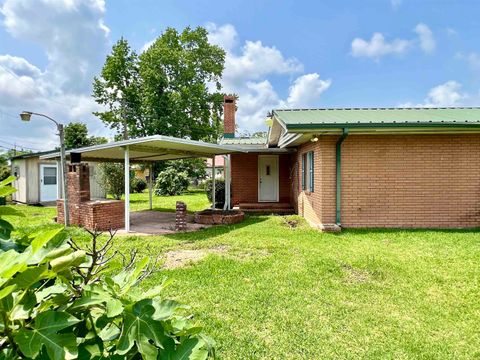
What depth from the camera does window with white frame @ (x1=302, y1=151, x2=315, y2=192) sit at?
33.1 ft

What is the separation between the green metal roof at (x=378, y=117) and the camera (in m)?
8.21

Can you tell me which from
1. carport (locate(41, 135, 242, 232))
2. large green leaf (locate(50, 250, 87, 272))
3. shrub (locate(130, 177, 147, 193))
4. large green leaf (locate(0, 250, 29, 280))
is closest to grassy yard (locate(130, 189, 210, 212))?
carport (locate(41, 135, 242, 232))

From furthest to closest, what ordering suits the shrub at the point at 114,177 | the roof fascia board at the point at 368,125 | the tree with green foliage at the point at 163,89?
the tree with green foliage at the point at 163,89
the shrub at the point at 114,177
the roof fascia board at the point at 368,125

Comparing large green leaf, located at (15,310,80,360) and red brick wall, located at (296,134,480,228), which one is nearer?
large green leaf, located at (15,310,80,360)

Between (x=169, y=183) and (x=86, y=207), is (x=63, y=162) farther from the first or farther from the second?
(x=169, y=183)

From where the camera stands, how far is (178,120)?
2942 centimetres

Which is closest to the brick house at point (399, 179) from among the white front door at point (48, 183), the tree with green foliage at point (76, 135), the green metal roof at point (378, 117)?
the green metal roof at point (378, 117)

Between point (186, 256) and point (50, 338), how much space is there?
610 centimetres

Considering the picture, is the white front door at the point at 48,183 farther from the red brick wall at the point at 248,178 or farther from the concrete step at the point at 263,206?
the concrete step at the point at 263,206

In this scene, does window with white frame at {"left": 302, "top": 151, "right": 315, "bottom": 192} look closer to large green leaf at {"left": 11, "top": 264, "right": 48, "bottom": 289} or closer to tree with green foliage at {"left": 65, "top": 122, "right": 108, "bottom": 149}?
large green leaf at {"left": 11, "top": 264, "right": 48, "bottom": 289}

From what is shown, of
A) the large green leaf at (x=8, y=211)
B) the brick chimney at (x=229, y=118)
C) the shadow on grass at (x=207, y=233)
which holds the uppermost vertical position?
the brick chimney at (x=229, y=118)

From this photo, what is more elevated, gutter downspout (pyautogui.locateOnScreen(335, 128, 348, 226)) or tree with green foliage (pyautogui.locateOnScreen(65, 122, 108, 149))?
tree with green foliage (pyautogui.locateOnScreen(65, 122, 108, 149))

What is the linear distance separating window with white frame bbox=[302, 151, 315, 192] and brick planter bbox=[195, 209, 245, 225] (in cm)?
Result: 261

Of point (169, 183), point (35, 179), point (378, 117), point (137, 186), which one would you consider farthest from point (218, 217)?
point (137, 186)
